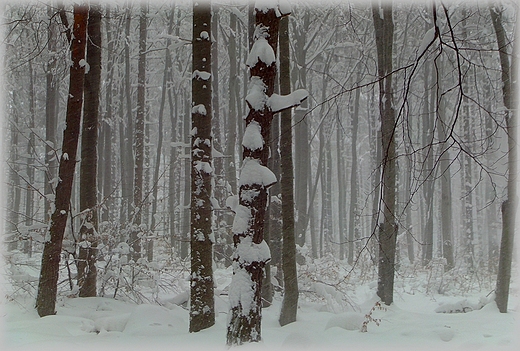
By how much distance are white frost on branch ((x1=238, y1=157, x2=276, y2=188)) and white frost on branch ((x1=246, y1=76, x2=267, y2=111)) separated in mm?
513

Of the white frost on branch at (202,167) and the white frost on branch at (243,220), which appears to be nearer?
the white frost on branch at (243,220)

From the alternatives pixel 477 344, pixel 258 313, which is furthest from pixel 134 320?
pixel 477 344

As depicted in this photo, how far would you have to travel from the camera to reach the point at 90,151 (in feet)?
23.7

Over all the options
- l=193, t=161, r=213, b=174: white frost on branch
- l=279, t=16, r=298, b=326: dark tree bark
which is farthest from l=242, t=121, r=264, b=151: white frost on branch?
l=279, t=16, r=298, b=326: dark tree bark

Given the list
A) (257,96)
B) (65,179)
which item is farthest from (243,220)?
(65,179)

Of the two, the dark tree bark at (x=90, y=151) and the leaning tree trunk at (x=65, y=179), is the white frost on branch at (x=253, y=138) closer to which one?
the leaning tree trunk at (x=65, y=179)

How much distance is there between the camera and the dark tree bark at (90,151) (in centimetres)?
704

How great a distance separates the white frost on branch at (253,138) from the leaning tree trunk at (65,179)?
3.32 metres

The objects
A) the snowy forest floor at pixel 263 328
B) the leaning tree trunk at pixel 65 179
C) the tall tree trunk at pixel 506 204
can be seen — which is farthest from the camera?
the tall tree trunk at pixel 506 204

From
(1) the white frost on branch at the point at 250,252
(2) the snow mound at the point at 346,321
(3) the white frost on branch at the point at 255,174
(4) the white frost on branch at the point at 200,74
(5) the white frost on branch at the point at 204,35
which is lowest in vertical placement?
(2) the snow mound at the point at 346,321

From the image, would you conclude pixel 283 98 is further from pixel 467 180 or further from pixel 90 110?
pixel 467 180

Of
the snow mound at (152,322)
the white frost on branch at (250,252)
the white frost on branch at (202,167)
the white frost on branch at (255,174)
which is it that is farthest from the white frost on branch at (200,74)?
the snow mound at (152,322)

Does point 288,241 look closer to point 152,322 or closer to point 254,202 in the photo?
point 152,322

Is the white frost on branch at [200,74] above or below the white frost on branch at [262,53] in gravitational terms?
above
